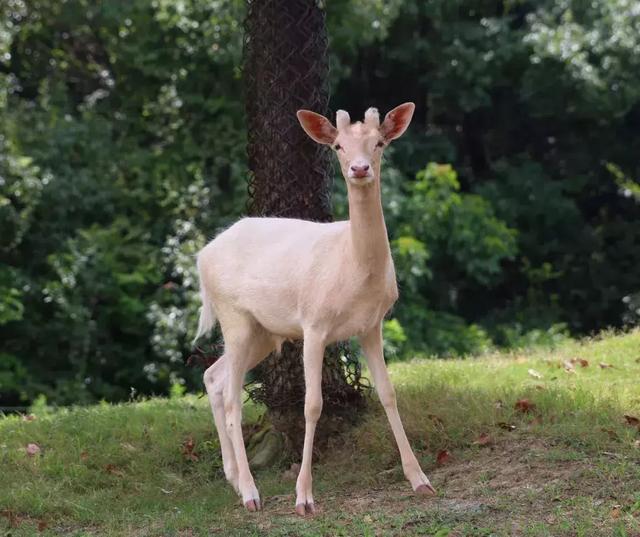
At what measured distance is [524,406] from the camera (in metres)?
6.94

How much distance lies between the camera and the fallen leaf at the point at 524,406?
693 cm

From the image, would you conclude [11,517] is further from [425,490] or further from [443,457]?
[443,457]

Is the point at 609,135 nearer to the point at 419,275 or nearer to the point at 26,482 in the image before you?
the point at 419,275

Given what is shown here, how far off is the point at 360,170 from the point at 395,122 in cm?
52

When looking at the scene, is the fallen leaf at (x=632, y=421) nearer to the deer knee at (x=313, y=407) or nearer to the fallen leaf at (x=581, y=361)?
the deer knee at (x=313, y=407)

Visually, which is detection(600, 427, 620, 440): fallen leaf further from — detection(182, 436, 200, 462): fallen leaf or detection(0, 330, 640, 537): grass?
detection(182, 436, 200, 462): fallen leaf

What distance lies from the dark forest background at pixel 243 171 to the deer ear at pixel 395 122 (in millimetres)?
7738

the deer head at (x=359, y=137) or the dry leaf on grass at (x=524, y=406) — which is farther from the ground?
the deer head at (x=359, y=137)

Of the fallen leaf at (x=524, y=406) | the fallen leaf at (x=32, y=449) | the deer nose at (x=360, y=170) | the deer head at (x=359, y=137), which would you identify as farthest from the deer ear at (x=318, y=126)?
the fallen leaf at (x=32, y=449)

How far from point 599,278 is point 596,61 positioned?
3.68 metres

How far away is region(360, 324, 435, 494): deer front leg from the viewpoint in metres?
6.05

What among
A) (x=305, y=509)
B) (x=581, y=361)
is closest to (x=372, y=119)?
(x=305, y=509)

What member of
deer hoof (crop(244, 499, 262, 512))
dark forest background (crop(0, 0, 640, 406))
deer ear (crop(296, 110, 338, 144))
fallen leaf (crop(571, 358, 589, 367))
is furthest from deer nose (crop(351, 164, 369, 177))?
dark forest background (crop(0, 0, 640, 406))

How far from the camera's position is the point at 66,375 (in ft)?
48.8
